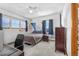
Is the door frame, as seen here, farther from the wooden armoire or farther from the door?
the wooden armoire

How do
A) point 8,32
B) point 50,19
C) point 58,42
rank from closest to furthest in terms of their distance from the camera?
point 58,42, point 8,32, point 50,19

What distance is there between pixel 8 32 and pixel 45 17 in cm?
369

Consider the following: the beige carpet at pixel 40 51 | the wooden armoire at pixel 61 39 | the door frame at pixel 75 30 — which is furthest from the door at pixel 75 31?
the wooden armoire at pixel 61 39

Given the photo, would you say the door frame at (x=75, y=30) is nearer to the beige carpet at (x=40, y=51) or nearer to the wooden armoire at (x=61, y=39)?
the beige carpet at (x=40, y=51)

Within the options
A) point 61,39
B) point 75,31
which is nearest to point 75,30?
point 75,31

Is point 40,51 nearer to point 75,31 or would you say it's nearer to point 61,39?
point 61,39

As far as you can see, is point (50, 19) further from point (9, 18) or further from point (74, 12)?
point (74, 12)

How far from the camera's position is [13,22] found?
6.57 metres

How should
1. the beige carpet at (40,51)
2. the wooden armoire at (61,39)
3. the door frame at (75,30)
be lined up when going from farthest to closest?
the wooden armoire at (61,39) → the beige carpet at (40,51) → the door frame at (75,30)

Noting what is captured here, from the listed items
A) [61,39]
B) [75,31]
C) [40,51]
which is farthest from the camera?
[40,51]

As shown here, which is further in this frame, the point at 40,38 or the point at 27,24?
the point at 27,24

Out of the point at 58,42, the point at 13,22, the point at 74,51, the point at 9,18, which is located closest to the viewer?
the point at 74,51

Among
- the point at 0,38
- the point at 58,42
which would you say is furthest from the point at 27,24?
the point at 0,38

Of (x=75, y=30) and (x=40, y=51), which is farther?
(x=40, y=51)
